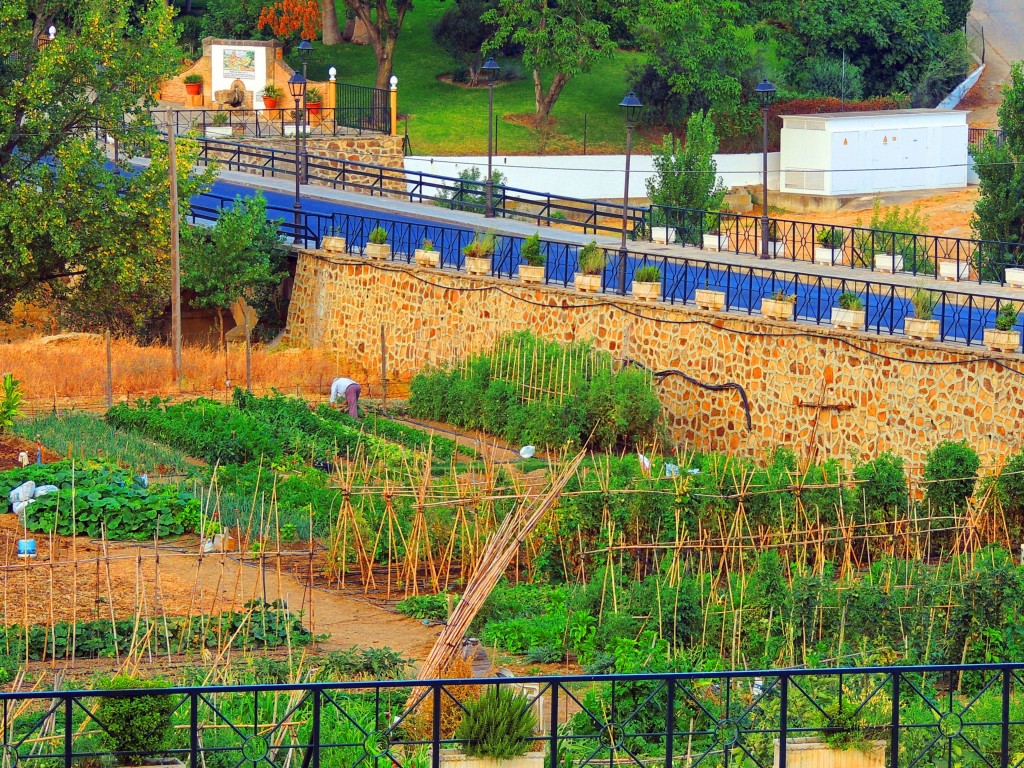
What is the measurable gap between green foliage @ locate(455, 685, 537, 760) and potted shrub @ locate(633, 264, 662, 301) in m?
16.9

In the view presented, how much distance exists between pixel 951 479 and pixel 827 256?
11.6 metres

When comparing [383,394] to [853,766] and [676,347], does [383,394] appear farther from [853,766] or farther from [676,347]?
[853,766]

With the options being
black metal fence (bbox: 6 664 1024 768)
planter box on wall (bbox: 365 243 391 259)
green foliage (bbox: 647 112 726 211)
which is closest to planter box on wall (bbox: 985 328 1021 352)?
black metal fence (bbox: 6 664 1024 768)

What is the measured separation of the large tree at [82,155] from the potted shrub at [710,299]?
29.7 feet

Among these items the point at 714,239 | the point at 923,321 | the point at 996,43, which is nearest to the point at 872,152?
the point at 996,43

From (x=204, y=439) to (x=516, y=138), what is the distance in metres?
29.8

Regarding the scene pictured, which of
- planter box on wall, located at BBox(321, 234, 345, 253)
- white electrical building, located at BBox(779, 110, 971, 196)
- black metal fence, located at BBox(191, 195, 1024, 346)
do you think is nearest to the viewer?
black metal fence, located at BBox(191, 195, 1024, 346)

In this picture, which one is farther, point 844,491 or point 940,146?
point 940,146

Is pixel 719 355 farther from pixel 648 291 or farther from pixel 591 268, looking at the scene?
pixel 591 268

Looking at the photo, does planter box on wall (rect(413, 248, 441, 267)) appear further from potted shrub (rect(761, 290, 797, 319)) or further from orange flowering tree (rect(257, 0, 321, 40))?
orange flowering tree (rect(257, 0, 321, 40))

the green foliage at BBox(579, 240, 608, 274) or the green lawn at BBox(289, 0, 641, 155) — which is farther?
the green lawn at BBox(289, 0, 641, 155)

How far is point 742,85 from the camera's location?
57.5 meters

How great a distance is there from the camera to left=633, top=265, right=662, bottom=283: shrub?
29094mm

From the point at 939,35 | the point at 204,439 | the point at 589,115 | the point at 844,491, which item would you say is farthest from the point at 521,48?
the point at 844,491
